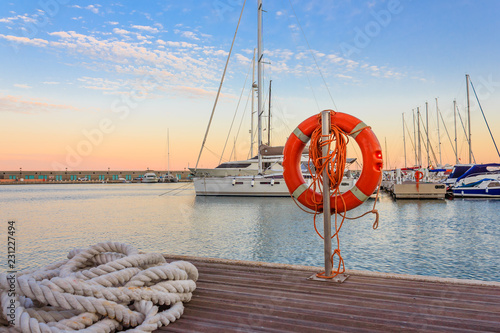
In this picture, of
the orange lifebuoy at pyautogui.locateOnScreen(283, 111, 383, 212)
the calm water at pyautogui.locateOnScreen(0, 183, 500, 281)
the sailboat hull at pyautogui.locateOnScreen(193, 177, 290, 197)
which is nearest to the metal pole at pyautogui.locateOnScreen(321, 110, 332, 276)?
the orange lifebuoy at pyautogui.locateOnScreen(283, 111, 383, 212)

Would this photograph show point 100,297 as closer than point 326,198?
Yes

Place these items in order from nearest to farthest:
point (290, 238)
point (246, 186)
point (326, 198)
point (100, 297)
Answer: point (100, 297) < point (326, 198) < point (290, 238) < point (246, 186)

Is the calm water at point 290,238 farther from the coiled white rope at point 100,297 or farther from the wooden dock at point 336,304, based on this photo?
the coiled white rope at point 100,297

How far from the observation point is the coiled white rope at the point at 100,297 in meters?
2.00

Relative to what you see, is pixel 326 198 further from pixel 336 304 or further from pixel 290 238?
pixel 290 238

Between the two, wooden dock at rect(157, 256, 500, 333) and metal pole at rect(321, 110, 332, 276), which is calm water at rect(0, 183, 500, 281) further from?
wooden dock at rect(157, 256, 500, 333)

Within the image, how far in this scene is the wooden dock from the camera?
7.25ft

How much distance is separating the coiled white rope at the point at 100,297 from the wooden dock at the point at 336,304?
0.50ft

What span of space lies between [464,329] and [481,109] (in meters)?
34.9

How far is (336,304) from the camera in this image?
8.44 ft

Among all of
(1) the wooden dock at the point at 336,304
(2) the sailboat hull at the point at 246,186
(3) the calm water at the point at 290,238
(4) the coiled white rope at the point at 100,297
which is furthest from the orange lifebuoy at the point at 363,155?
(2) the sailboat hull at the point at 246,186

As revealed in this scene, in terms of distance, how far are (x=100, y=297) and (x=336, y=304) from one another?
1548 millimetres

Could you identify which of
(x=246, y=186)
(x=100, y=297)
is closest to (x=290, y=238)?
(x=100, y=297)

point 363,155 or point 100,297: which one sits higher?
point 363,155
